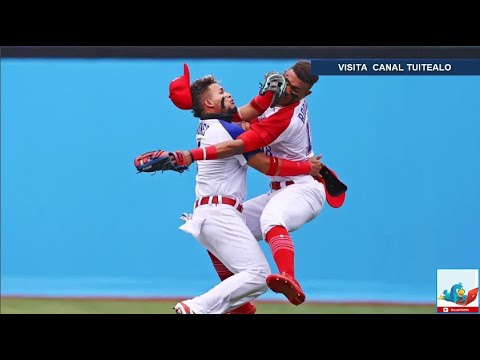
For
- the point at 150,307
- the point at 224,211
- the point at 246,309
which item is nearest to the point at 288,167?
the point at 224,211

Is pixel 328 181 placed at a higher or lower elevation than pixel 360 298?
higher

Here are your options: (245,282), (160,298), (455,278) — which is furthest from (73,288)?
(455,278)

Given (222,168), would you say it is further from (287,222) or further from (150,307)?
(150,307)

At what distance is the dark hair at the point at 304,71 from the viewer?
905cm

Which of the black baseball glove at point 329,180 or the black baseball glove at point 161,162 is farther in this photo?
the black baseball glove at point 329,180

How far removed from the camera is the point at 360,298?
29.8 feet

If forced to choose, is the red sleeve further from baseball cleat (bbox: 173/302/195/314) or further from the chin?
baseball cleat (bbox: 173/302/195/314)

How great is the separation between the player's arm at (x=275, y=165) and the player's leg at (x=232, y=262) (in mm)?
315

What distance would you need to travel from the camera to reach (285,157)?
9094mm

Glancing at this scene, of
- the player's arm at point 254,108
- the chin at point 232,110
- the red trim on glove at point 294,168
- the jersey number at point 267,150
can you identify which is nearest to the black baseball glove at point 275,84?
the player's arm at point 254,108

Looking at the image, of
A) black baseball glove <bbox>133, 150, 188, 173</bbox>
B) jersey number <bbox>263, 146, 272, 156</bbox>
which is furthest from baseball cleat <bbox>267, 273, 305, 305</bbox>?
black baseball glove <bbox>133, 150, 188, 173</bbox>

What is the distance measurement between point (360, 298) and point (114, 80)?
2.06 metres

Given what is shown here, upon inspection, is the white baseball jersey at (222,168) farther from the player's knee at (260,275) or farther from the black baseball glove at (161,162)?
the player's knee at (260,275)

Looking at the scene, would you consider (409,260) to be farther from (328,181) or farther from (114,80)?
(114,80)
